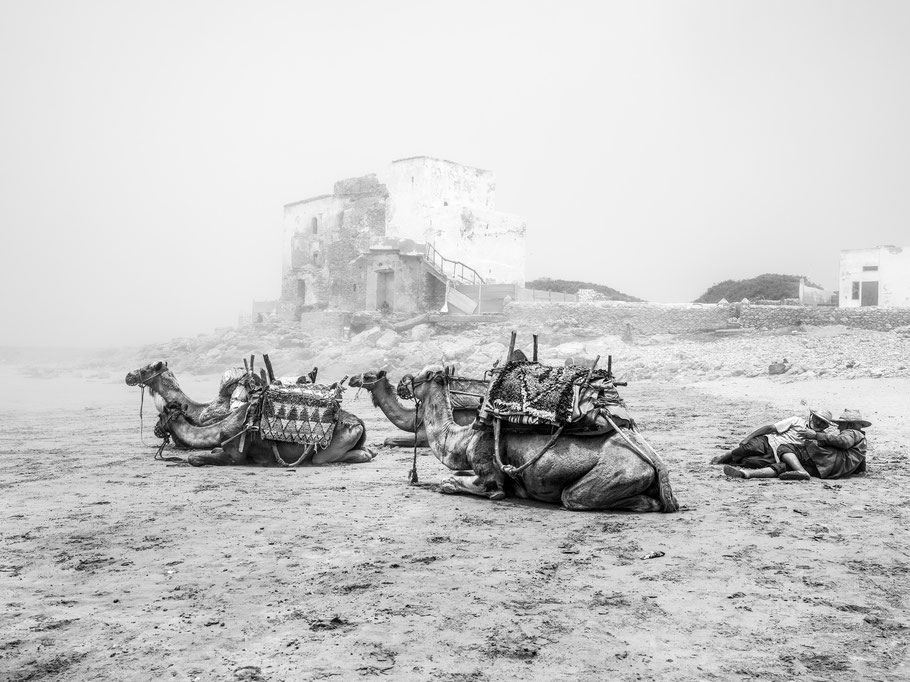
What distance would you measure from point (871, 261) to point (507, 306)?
21.5 metres

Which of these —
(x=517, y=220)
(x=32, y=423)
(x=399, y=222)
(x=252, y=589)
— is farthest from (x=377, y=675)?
(x=517, y=220)

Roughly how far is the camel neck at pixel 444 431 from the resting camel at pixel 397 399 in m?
0.44

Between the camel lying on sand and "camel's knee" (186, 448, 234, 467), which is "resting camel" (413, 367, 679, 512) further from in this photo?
"camel's knee" (186, 448, 234, 467)

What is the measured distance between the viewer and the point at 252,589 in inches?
210

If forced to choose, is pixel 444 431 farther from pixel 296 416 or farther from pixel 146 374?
pixel 146 374

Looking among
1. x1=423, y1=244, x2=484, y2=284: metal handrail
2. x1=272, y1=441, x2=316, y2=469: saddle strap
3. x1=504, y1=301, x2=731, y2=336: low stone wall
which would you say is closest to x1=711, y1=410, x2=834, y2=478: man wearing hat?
x1=272, y1=441, x2=316, y2=469: saddle strap

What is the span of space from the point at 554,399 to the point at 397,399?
2.93 m

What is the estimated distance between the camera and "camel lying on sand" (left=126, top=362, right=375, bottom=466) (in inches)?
413

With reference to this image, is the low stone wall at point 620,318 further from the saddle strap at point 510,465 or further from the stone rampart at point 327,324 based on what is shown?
the saddle strap at point 510,465

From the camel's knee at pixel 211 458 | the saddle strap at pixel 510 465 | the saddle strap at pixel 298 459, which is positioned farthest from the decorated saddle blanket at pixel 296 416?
the saddle strap at pixel 510 465

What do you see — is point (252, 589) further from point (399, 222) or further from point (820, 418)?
point (399, 222)

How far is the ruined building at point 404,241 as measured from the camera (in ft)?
137

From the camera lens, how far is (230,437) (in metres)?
10.5

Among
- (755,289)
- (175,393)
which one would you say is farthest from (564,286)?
(175,393)
